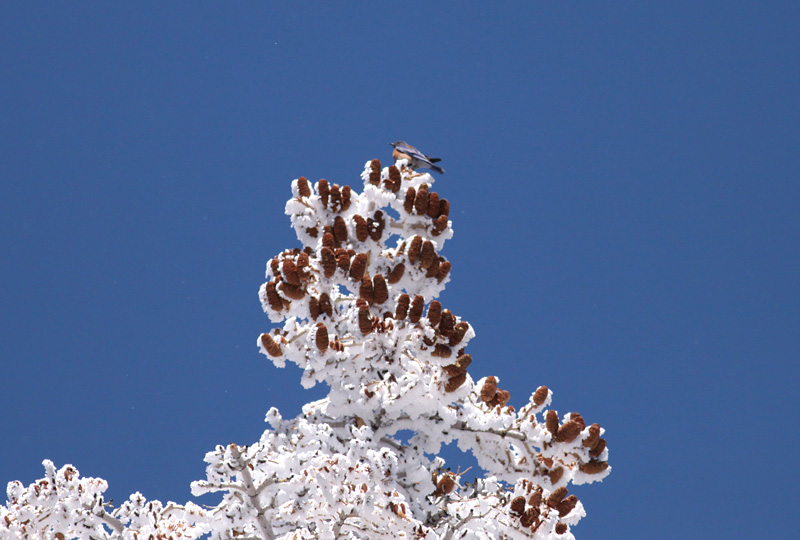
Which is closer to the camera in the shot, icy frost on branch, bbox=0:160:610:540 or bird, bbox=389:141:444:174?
icy frost on branch, bbox=0:160:610:540

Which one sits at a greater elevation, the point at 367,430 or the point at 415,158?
the point at 415,158

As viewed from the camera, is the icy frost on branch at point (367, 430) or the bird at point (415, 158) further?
the bird at point (415, 158)

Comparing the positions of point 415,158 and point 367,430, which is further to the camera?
point 415,158

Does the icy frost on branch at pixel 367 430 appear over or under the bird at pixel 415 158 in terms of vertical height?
under

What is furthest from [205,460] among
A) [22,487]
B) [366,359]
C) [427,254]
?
[427,254]

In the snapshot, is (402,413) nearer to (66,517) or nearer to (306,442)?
(306,442)
